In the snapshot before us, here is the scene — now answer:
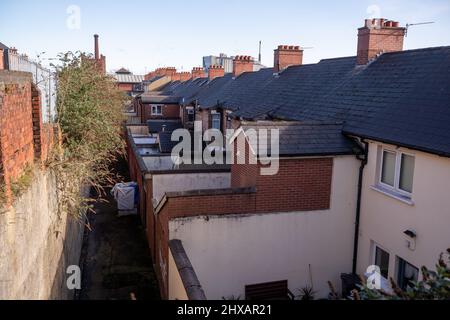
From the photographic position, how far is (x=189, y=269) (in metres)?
7.61

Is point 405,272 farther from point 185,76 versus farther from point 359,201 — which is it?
point 185,76

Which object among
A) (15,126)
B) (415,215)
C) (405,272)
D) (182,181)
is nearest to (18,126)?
(15,126)

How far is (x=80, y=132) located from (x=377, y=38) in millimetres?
10788

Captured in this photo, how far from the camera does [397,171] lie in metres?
9.01

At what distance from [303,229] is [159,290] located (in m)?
4.68

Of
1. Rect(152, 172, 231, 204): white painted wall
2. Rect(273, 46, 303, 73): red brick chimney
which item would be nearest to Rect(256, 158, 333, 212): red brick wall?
Rect(152, 172, 231, 204): white painted wall

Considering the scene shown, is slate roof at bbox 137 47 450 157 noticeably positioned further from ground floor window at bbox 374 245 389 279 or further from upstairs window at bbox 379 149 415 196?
ground floor window at bbox 374 245 389 279

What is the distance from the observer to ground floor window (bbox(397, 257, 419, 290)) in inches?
344

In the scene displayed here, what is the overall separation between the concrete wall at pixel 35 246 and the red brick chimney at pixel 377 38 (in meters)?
11.1

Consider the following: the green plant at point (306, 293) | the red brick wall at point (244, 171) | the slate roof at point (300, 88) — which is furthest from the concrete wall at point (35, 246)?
the slate roof at point (300, 88)

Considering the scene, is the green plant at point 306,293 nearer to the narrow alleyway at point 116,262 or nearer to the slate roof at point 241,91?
the narrow alleyway at point 116,262
